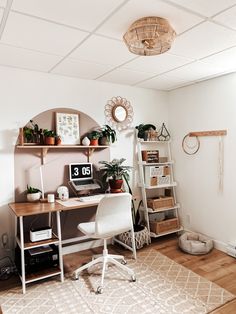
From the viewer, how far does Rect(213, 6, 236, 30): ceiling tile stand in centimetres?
168

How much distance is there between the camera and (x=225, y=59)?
257 cm

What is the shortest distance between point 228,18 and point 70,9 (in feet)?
3.65

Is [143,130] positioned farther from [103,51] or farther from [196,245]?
[196,245]

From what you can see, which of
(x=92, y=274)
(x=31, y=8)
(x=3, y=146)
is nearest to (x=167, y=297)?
(x=92, y=274)

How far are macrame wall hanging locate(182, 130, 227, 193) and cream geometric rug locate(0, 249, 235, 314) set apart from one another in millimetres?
1304

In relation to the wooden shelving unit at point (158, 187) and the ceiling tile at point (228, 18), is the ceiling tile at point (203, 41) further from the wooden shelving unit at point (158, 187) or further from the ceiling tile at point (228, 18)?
the wooden shelving unit at point (158, 187)

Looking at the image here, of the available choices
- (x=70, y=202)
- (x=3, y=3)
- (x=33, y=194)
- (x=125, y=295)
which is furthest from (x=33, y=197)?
(x=3, y=3)

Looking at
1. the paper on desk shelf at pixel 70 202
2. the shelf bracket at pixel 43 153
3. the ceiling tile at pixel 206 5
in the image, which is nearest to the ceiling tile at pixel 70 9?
the ceiling tile at pixel 206 5

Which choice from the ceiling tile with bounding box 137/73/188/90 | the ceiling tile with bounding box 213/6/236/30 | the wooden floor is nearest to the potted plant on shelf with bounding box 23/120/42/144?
the wooden floor

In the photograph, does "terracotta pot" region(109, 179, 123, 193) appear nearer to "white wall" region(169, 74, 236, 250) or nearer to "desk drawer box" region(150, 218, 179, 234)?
"desk drawer box" region(150, 218, 179, 234)

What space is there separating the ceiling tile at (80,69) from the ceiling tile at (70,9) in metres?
0.82

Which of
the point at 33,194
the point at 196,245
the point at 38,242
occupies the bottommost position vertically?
the point at 196,245

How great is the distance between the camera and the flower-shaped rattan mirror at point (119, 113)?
11.5 ft

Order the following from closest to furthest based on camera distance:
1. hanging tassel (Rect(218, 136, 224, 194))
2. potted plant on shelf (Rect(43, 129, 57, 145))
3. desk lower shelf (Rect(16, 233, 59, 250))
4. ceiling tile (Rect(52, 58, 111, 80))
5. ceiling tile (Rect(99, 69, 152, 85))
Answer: desk lower shelf (Rect(16, 233, 59, 250)) → ceiling tile (Rect(52, 58, 111, 80)) → potted plant on shelf (Rect(43, 129, 57, 145)) → ceiling tile (Rect(99, 69, 152, 85)) → hanging tassel (Rect(218, 136, 224, 194))
